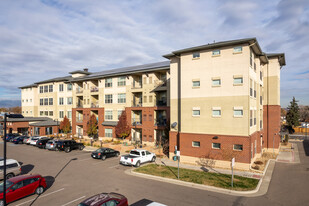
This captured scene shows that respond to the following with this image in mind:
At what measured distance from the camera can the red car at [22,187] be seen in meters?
14.0

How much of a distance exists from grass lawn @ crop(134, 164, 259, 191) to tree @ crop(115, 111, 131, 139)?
14569mm

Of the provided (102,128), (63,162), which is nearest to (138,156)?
(63,162)

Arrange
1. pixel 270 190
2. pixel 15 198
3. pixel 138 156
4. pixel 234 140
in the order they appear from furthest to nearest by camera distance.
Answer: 1. pixel 138 156
2. pixel 234 140
3. pixel 270 190
4. pixel 15 198

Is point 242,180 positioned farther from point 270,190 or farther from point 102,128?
point 102,128

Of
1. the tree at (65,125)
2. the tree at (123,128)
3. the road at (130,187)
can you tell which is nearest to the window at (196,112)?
the road at (130,187)

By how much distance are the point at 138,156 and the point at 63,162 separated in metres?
9.75

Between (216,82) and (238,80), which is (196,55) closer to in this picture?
(216,82)

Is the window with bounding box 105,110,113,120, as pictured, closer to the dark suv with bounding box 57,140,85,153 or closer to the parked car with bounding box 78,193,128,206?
the dark suv with bounding box 57,140,85,153

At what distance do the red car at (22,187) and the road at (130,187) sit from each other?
47 cm

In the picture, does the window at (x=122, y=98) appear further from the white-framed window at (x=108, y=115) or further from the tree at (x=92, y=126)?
the tree at (x=92, y=126)

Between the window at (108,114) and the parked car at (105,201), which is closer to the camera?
the parked car at (105,201)

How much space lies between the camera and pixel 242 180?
19094 millimetres

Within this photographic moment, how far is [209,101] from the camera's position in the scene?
24.5 metres

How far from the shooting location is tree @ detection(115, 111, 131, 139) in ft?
123
